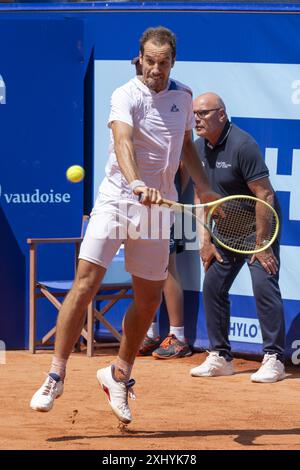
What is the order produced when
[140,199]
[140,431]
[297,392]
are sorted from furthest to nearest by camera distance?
[297,392] < [140,431] < [140,199]

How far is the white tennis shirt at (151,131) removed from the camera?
582cm

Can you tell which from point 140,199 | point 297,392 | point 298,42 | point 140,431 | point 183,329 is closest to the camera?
point 140,199

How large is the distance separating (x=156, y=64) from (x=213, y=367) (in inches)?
111

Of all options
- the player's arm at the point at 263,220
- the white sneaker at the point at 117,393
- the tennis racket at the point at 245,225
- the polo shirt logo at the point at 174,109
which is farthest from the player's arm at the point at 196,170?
the player's arm at the point at 263,220

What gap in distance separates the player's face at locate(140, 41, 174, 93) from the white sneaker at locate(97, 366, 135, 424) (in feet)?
5.32

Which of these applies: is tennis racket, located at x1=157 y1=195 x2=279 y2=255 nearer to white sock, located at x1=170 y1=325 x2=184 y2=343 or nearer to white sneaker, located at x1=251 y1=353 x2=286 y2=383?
white sneaker, located at x1=251 y1=353 x2=286 y2=383

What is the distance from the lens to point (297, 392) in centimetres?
735

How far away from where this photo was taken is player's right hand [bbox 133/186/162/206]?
17.7 ft

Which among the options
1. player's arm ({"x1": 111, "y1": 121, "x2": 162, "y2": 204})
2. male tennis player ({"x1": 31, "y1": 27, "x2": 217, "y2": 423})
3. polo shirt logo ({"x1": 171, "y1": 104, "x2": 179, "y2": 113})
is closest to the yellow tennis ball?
male tennis player ({"x1": 31, "y1": 27, "x2": 217, "y2": 423})

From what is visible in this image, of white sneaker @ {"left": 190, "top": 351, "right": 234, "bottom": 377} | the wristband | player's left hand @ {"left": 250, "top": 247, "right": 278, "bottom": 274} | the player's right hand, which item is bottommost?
white sneaker @ {"left": 190, "top": 351, "right": 234, "bottom": 377}
